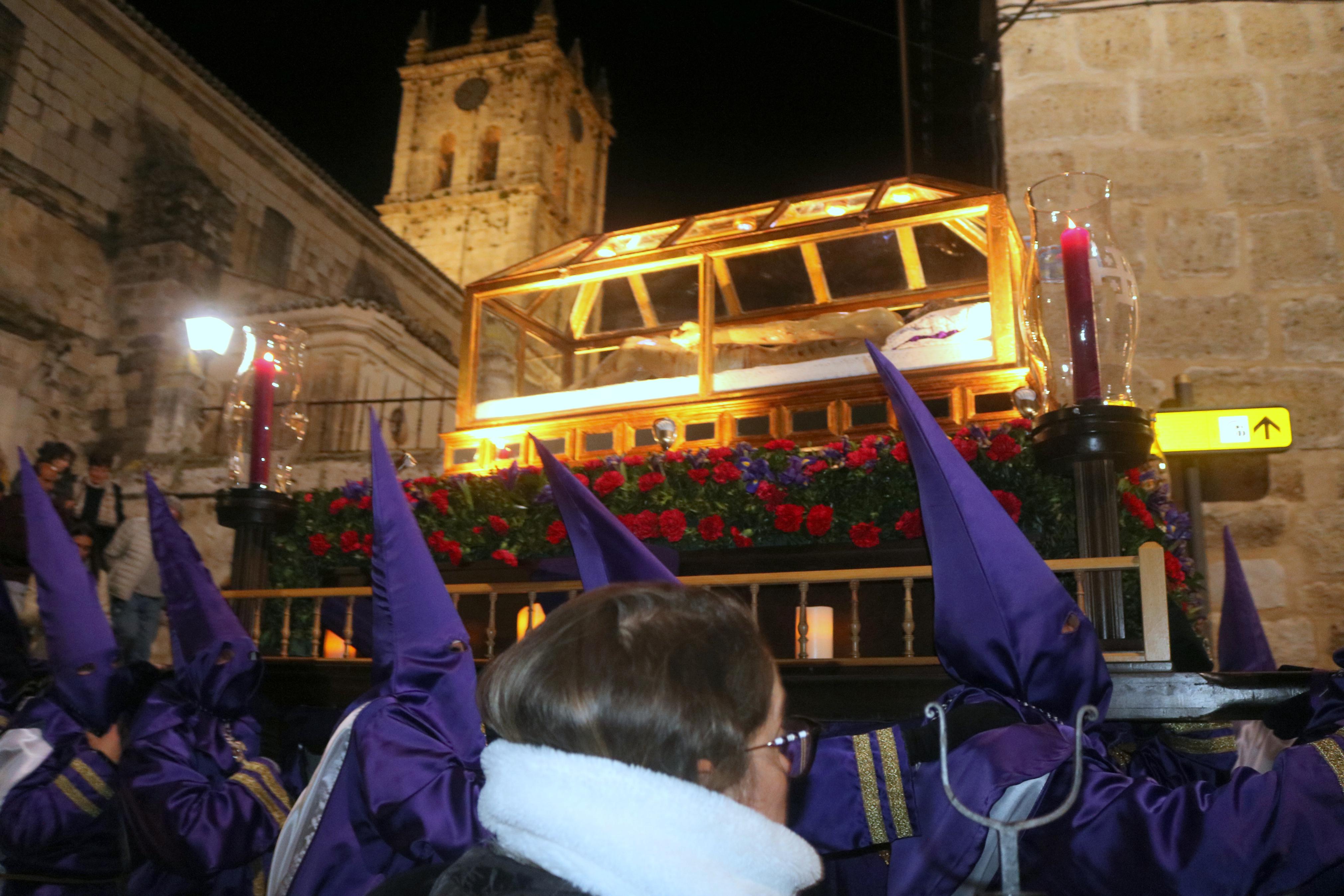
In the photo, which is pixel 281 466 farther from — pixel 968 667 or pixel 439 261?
pixel 439 261

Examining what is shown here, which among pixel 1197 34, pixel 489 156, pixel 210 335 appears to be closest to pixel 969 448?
pixel 1197 34

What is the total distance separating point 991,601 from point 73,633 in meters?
2.69

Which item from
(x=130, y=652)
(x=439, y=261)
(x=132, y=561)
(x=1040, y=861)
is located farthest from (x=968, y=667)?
(x=439, y=261)

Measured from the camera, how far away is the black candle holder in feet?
9.41

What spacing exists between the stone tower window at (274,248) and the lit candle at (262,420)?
19434mm

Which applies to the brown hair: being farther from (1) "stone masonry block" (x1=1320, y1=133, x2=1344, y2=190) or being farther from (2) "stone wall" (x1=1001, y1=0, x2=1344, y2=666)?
(1) "stone masonry block" (x1=1320, y1=133, x2=1344, y2=190)

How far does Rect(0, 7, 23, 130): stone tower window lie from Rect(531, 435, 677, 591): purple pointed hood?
18.2m

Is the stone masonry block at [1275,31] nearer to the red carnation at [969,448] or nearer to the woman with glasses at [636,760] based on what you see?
the red carnation at [969,448]

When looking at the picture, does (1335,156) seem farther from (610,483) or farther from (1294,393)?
(610,483)

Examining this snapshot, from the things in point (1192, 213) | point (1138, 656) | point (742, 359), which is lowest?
point (1138, 656)

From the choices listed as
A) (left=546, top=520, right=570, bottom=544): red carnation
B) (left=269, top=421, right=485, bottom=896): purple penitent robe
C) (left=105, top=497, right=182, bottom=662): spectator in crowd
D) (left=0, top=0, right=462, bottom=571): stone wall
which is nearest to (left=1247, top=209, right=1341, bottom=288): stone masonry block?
(left=546, top=520, right=570, bottom=544): red carnation

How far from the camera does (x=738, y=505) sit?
4047mm

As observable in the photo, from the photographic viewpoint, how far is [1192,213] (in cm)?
598

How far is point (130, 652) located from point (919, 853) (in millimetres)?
7050
